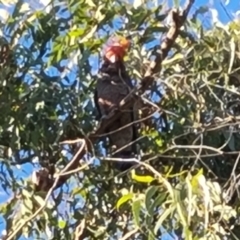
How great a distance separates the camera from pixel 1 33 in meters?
2.72

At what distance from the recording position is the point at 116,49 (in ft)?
9.71

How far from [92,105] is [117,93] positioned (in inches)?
10.2

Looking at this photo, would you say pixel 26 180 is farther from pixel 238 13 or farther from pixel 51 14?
pixel 238 13

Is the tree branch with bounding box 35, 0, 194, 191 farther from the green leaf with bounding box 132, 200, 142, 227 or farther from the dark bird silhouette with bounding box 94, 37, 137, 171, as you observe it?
the green leaf with bounding box 132, 200, 142, 227

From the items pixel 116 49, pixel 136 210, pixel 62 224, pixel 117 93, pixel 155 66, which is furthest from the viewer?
pixel 117 93

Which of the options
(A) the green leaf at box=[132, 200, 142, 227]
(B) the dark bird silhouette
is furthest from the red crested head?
(A) the green leaf at box=[132, 200, 142, 227]

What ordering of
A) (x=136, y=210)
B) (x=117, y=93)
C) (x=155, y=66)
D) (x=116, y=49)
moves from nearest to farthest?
(x=136, y=210), (x=155, y=66), (x=116, y=49), (x=117, y=93)

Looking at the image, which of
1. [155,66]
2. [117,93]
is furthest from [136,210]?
[117,93]

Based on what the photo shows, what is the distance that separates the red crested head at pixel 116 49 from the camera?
289 centimetres

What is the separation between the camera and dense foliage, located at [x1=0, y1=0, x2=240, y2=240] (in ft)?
8.94

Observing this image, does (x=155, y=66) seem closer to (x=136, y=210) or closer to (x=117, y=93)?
(x=117, y=93)

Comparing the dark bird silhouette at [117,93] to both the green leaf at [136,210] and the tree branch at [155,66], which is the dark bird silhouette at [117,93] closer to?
the tree branch at [155,66]

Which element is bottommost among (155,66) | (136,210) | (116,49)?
(136,210)

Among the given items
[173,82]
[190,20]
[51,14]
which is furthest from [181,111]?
[51,14]
